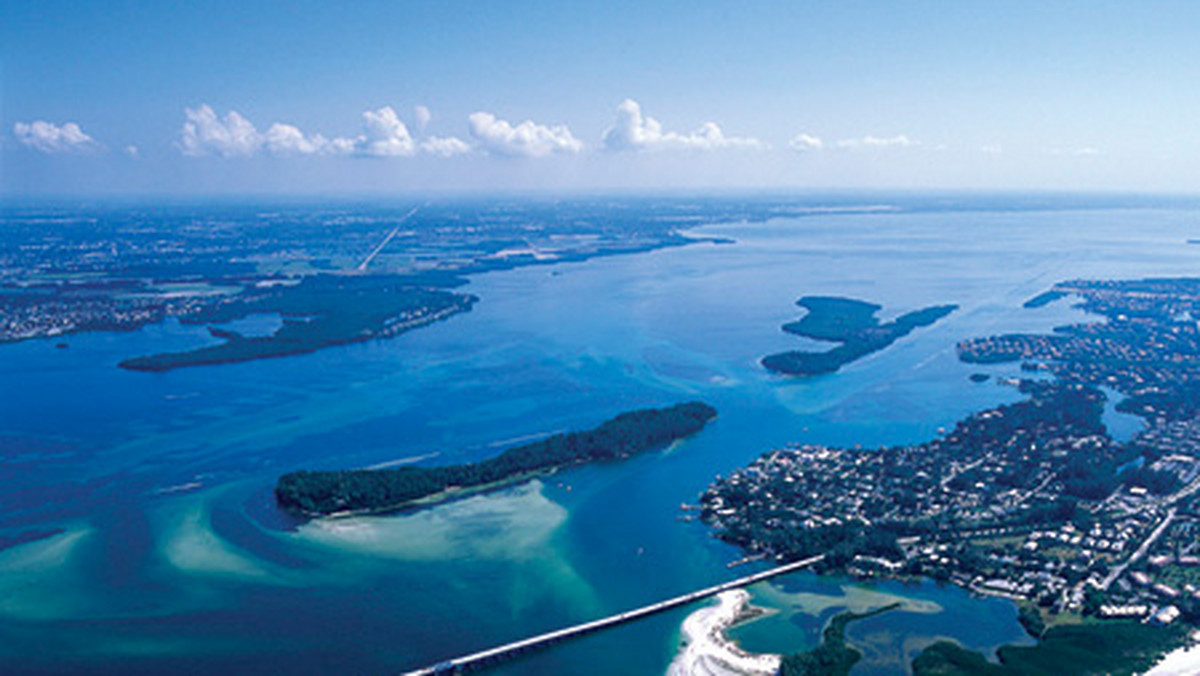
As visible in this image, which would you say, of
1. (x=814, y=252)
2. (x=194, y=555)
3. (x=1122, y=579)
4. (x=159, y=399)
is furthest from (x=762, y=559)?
Result: (x=814, y=252)

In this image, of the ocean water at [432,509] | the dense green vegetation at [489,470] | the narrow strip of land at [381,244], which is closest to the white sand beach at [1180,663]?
the ocean water at [432,509]

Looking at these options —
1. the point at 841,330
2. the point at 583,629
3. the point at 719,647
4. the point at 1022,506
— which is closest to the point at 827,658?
the point at 719,647

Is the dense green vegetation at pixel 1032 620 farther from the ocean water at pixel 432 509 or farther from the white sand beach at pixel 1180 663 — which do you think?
the white sand beach at pixel 1180 663

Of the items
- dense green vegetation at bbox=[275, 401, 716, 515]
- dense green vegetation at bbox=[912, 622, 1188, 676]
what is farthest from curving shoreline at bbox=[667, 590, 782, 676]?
dense green vegetation at bbox=[275, 401, 716, 515]

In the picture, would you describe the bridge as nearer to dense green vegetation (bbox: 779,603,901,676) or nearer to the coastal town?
the coastal town

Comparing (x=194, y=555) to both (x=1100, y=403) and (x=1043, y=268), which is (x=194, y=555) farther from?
(x=1043, y=268)

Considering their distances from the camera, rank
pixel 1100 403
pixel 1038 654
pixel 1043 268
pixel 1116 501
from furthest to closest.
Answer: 1. pixel 1043 268
2. pixel 1100 403
3. pixel 1116 501
4. pixel 1038 654
